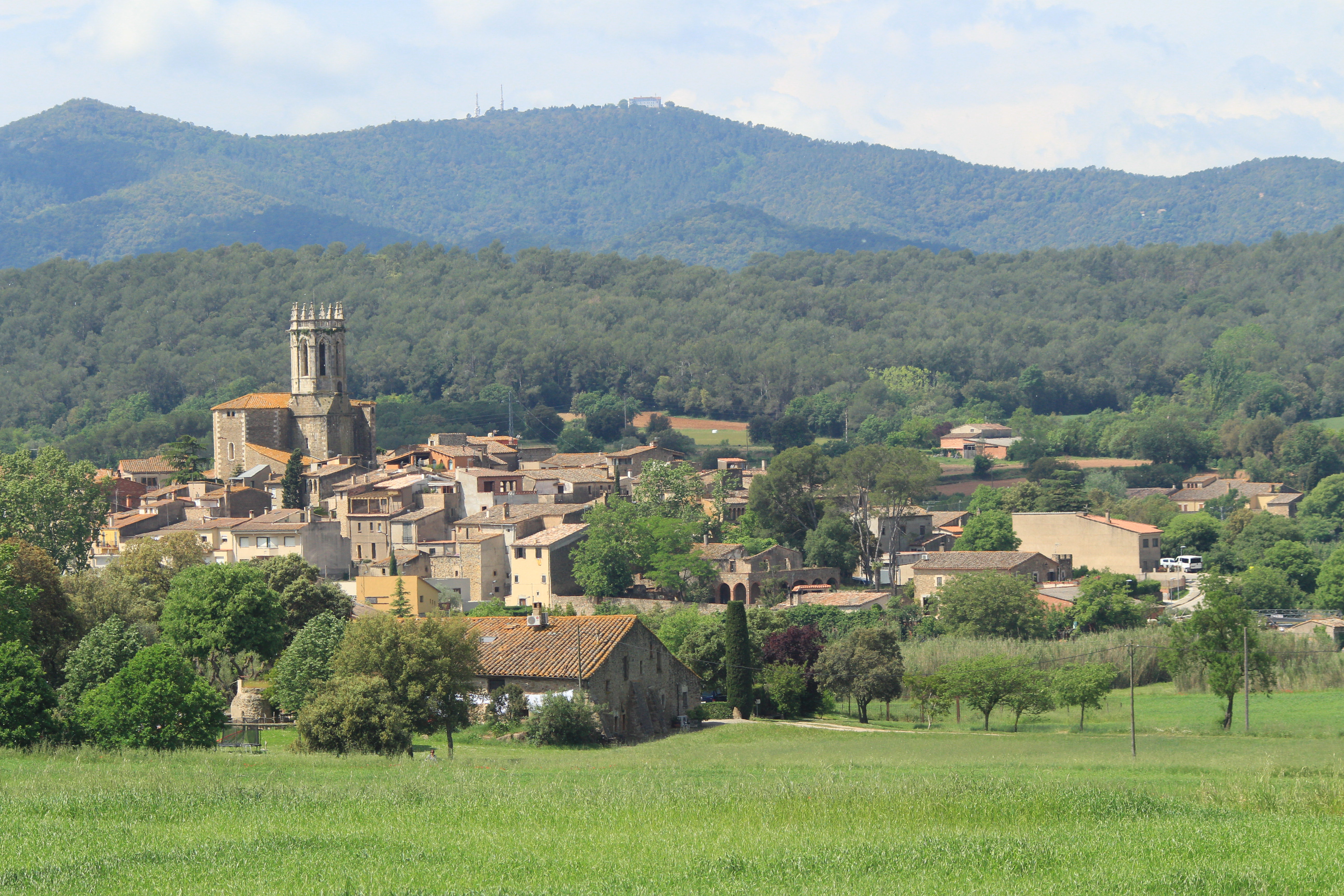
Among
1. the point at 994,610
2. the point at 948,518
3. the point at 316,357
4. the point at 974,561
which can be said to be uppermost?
the point at 316,357

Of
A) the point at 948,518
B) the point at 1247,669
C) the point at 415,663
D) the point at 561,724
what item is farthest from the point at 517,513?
the point at 415,663

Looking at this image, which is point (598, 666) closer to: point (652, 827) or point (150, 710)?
point (150, 710)

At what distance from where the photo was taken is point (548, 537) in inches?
2638

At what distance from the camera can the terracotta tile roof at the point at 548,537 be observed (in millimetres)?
66375

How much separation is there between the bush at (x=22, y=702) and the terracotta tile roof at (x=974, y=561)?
4802cm

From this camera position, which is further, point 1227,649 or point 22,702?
point 1227,649

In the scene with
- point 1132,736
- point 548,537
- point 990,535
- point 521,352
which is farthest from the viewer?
point 521,352

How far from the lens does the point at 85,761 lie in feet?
75.9

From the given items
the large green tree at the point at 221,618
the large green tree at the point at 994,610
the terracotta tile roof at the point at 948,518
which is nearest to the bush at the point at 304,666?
the large green tree at the point at 221,618

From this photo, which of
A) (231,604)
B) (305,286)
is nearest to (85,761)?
(231,604)

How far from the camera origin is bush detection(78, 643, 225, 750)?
26.0 metres

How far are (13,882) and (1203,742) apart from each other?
2670 cm

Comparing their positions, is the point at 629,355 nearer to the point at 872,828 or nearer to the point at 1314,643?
the point at 1314,643

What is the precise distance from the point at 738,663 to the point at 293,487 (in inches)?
1610
